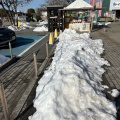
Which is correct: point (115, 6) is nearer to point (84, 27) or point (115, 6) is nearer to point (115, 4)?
point (115, 4)

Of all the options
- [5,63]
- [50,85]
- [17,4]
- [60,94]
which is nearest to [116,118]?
[60,94]

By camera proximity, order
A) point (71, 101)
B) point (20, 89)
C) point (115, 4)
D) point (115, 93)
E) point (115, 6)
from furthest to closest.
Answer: point (115, 6), point (115, 4), point (20, 89), point (115, 93), point (71, 101)

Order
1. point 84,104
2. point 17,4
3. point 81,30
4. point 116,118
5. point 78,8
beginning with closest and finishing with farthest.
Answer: point 116,118 → point 84,104 → point 78,8 → point 81,30 → point 17,4

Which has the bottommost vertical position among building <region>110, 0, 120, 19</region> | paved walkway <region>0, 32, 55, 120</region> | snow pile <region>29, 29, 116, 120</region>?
paved walkway <region>0, 32, 55, 120</region>

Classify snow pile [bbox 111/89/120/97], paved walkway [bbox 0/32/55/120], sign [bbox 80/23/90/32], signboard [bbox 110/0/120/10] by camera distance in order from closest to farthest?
paved walkway [bbox 0/32/55/120] < snow pile [bbox 111/89/120/97] < sign [bbox 80/23/90/32] < signboard [bbox 110/0/120/10]

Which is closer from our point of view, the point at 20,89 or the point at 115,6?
the point at 20,89

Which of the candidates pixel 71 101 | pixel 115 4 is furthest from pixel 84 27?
pixel 115 4

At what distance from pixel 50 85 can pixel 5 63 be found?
3.42 meters

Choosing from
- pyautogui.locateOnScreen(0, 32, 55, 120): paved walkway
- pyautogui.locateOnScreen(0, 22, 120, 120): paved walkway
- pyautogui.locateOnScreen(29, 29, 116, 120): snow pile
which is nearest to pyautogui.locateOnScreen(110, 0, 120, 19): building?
pyautogui.locateOnScreen(0, 22, 120, 120): paved walkway

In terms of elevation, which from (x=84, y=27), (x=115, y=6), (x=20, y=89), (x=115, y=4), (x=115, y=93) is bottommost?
(x=20, y=89)

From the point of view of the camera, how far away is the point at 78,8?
55.8 ft

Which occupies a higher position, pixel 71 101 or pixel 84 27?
pixel 84 27

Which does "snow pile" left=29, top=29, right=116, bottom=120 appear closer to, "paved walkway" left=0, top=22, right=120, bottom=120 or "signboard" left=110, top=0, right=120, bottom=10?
"paved walkway" left=0, top=22, right=120, bottom=120

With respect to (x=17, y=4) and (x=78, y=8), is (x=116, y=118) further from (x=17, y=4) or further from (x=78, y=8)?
(x=17, y=4)
